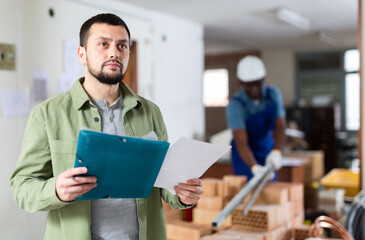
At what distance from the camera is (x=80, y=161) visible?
3.49ft

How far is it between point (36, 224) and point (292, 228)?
71.2 inches

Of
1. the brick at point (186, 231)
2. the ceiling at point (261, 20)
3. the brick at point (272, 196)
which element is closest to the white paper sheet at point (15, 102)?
the brick at point (186, 231)

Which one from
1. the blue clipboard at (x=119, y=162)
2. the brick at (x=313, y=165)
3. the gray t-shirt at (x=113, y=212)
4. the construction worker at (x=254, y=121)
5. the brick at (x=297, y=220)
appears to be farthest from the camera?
the brick at (x=313, y=165)

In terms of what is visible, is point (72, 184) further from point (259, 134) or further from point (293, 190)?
point (259, 134)

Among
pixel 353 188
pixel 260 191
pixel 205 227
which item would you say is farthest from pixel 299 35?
pixel 205 227

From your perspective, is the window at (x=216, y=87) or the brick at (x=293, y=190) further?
the window at (x=216, y=87)

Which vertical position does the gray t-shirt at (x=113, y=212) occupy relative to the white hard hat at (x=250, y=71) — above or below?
below

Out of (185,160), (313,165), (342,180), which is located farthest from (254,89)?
(342,180)

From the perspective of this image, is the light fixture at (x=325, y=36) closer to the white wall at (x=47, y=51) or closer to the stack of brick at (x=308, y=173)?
the stack of brick at (x=308, y=173)

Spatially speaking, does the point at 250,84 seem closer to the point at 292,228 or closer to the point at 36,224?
the point at 292,228

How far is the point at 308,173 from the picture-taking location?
5.17m

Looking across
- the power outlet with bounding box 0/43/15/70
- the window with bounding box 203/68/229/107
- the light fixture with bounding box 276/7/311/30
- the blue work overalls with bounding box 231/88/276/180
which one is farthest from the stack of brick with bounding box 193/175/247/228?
the window with bounding box 203/68/229/107

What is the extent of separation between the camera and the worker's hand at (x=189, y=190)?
1315 mm

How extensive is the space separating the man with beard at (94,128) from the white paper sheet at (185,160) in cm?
4
